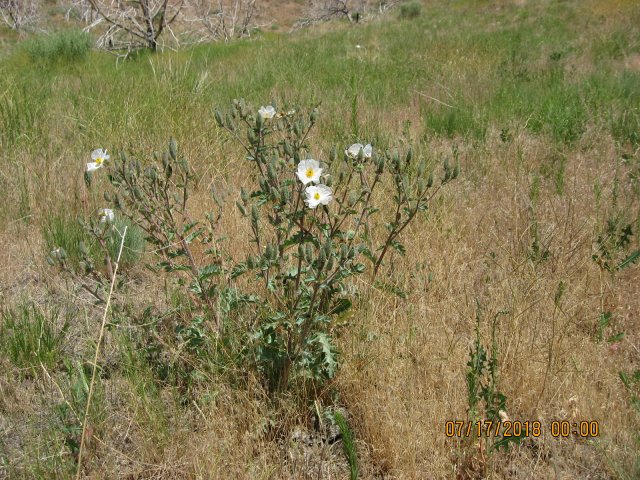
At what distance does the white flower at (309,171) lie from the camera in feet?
5.79

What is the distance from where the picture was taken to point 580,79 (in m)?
5.35

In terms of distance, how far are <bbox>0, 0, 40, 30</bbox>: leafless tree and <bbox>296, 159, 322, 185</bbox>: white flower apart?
19.8 meters

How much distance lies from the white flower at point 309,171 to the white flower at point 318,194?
0.05 meters

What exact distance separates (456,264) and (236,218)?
1.12 m

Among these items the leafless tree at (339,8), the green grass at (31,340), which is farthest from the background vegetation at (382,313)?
the leafless tree at (339,8)

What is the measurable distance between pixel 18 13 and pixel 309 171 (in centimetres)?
2093

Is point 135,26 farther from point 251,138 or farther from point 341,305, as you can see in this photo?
point 341,305

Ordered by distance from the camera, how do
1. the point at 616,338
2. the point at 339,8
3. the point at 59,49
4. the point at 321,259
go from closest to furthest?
the point at 321,259 < the point at 616,338 < the point at 59,49 < the point at 339,8

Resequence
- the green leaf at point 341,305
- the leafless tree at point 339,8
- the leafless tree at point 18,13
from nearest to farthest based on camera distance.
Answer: the green leaf at point 341,305 → the leafless tree at point 18,13 → the leafless tree at point 339,8

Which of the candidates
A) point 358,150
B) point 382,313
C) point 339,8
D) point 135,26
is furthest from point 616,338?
point 339,8

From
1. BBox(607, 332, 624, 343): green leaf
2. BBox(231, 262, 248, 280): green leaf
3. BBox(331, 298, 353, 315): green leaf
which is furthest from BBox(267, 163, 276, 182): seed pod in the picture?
BBox(607, 332, 624, 343): green leaf
